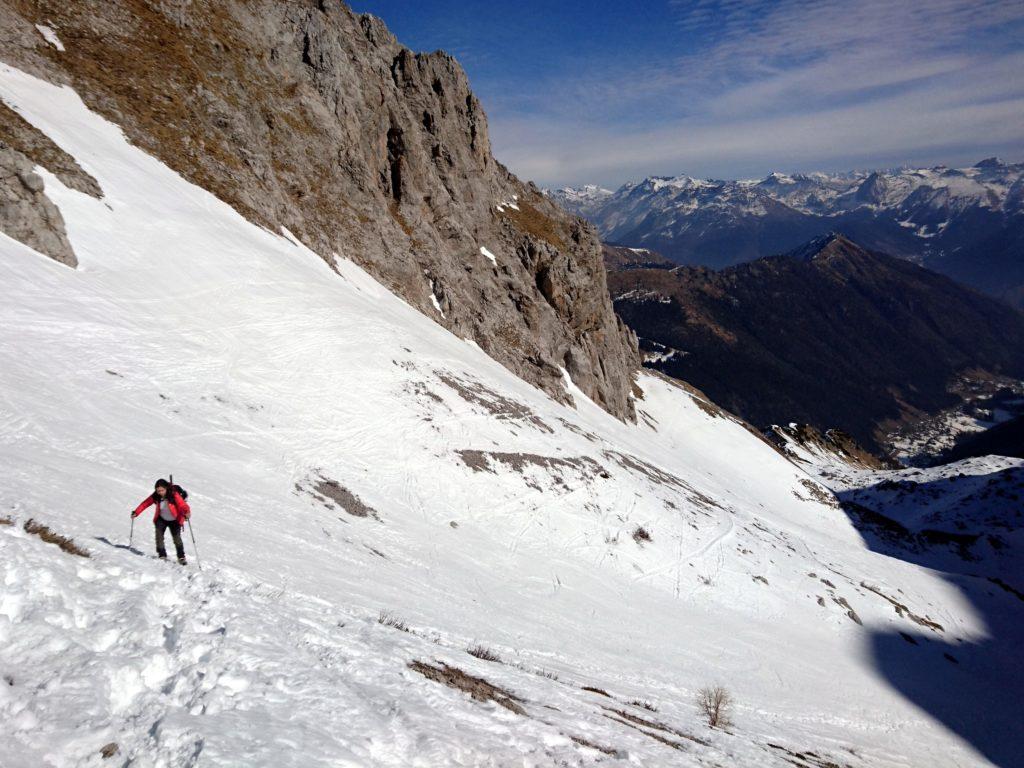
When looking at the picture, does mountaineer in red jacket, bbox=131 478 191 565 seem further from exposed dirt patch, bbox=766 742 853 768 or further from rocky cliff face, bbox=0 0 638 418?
rocky cliff face, bbox=0 0 638 418

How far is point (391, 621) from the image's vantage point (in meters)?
11.6

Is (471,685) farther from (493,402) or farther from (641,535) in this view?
(493,402)

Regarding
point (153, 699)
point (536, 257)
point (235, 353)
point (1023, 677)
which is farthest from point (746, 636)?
point (536, 257)

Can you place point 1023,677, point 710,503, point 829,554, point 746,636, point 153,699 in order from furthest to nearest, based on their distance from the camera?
point 829,554, point 710,503, point 1023,677, point 746,636, point 153,699

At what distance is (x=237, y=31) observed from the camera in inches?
1987

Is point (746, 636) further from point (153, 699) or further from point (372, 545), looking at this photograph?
point (153, 699)

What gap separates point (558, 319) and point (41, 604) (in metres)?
70.8

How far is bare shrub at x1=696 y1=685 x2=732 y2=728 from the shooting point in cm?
1356

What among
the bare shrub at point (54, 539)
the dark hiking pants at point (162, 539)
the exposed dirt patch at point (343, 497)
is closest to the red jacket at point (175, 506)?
the dark hiking pants at point (162, 539)

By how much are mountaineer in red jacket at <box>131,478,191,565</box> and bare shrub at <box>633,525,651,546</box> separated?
22.6 meters

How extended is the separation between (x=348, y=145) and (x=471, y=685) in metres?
56.4

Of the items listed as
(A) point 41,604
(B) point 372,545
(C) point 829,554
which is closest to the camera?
(A) point 41,604

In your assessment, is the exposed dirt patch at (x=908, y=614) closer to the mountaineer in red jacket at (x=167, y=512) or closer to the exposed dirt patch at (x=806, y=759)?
the exposed dirt patch at (x=806, y=759)

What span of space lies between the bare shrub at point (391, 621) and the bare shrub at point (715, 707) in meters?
7.84
